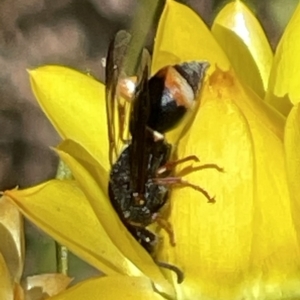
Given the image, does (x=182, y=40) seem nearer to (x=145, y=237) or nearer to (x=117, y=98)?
(x=117, y=98)

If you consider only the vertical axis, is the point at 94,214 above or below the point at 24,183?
above

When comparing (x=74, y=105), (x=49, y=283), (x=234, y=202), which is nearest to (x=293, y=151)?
(x=234, y=202)

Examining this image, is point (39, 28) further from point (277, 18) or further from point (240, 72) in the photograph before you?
point (240, 72)

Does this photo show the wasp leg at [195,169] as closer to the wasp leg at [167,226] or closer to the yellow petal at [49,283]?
the wasp leg at [167,226]

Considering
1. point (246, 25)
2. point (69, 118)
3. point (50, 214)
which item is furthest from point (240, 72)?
point (50, 214)

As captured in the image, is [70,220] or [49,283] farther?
[49,283]

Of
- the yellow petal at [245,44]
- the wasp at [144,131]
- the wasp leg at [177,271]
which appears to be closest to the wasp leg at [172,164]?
the wasp at [144,131]
